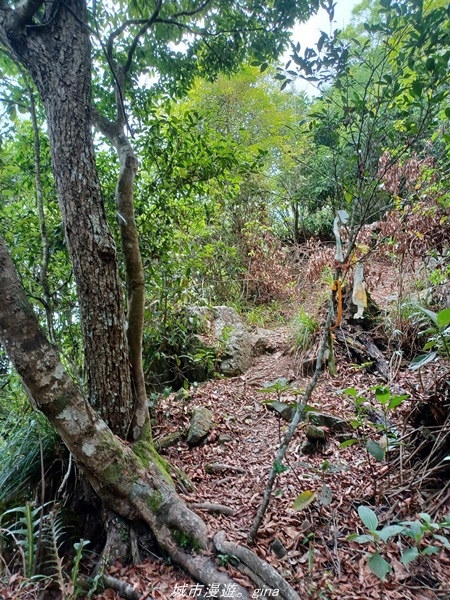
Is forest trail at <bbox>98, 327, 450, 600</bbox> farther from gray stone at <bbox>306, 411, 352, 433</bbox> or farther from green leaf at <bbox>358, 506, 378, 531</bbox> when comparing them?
green leaf at <bbox>358, 506, 378, 531</bbox>

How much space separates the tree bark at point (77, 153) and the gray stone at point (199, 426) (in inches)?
35.0

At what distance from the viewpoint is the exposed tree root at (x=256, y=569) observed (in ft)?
4.39

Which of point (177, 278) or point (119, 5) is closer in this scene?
point (119, 5)

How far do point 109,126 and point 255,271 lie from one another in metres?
4.18

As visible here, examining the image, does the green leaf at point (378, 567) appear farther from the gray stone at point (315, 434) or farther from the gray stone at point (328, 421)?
the gray stone at point (328, 421)

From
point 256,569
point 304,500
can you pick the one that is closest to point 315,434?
point 304,500

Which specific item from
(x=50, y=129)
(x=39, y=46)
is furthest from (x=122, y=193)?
(x=39, y=46)

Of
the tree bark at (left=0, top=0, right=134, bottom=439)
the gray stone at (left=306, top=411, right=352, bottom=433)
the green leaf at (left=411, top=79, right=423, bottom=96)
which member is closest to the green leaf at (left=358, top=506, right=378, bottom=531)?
the gray stone at (left=306, top=411, right=352, bottom=433)

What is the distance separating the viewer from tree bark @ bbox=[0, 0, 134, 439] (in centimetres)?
165

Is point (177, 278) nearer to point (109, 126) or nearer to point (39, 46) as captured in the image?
point (109, 126)

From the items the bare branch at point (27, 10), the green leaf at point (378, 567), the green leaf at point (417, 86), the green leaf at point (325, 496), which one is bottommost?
the green leaf at point (325, 496)

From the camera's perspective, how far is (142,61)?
262 cm

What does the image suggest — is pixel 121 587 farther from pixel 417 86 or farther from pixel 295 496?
pixel 417 86

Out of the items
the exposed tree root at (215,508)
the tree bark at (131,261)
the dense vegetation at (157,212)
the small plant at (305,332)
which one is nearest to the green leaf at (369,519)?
the dense vegetation at (157,212)
